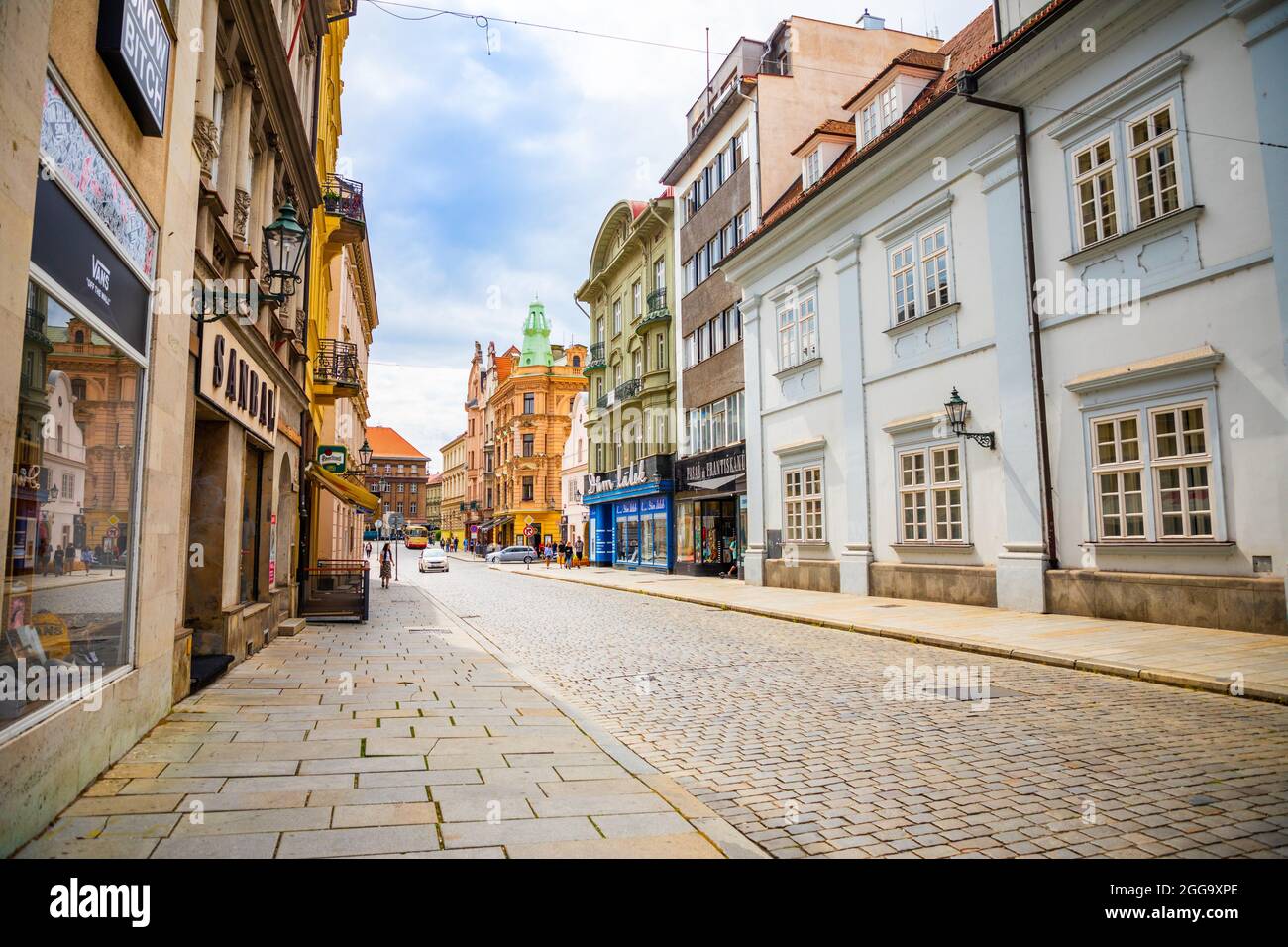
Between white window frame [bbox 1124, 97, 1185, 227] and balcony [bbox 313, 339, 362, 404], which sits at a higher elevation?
white window frame [bbox 1124, 97, 1185, 227]

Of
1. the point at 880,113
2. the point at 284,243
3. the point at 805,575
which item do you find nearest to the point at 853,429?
the point at 805,575

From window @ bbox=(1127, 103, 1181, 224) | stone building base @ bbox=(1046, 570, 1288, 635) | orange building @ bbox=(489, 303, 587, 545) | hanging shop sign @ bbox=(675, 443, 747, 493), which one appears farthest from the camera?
orange building @ bbox=(489, 303, 587, 545)

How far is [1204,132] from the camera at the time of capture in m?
11.3

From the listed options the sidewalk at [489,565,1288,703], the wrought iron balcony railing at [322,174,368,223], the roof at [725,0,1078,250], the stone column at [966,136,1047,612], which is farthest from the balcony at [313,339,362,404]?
the stone column at [966,136,1047,612]

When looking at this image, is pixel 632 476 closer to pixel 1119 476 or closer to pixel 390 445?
pixel 1119 476

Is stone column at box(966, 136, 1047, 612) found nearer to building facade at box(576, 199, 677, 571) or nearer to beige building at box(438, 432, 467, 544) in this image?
building facade at box(576, 199, 677, 571)

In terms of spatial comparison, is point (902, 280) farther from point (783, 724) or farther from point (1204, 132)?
point (783, 724)

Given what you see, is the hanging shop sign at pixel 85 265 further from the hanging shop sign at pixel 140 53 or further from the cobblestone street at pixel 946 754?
the cobblestone street at pixel 946 754

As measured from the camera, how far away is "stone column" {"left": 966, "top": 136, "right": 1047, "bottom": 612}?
14.0 m

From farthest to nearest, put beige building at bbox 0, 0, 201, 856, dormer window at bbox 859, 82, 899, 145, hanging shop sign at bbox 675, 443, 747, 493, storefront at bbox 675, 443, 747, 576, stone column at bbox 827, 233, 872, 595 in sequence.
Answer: storefront at bbox 675, 443, 747, 576, hanging shop sign at bbox 675, 443, 747, 493, dormer window at bbox 859, 82, 899, 145, stone column at bbox 827, 233, 872, 595, beige building at bbox 0, 0, 201, 856

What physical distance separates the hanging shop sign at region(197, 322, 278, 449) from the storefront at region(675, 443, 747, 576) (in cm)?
1654

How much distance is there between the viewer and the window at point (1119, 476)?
40.3ft

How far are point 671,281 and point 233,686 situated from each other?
92.6 ft

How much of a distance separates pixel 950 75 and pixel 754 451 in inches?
419
